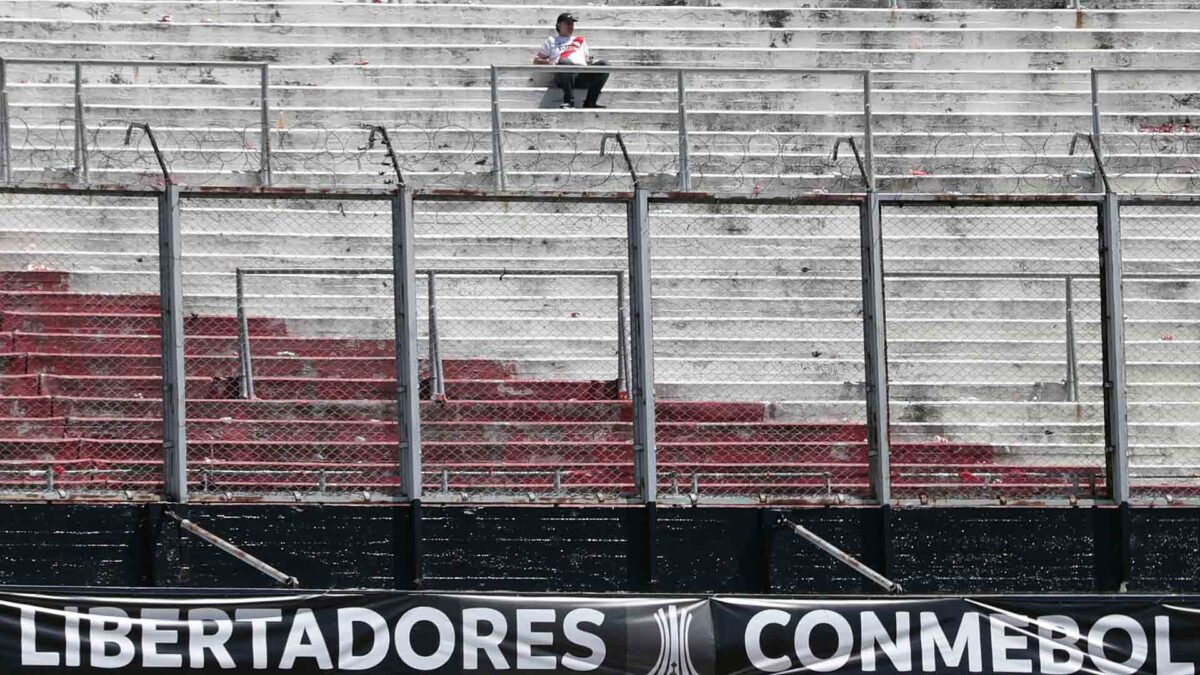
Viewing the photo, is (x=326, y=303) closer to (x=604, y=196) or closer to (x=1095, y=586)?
(x=604, y=196)

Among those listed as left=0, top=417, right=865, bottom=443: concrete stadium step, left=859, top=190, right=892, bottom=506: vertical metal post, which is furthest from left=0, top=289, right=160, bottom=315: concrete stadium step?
left=859, top=190, right=892, bottom=506: vertical metal post

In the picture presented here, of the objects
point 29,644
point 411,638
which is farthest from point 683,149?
Result: point 29,644

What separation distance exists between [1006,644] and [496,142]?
652 centimetres

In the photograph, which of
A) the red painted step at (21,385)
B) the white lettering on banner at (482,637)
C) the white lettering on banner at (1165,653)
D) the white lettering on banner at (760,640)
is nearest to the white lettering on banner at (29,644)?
the red painted step at (21,385)

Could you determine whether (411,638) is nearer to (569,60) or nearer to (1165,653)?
(1165,653)

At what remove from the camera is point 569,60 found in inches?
743

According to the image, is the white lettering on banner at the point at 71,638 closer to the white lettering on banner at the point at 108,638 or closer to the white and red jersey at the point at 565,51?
the white lettering on banner at the point at 108,638

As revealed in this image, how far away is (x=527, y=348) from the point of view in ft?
46.6

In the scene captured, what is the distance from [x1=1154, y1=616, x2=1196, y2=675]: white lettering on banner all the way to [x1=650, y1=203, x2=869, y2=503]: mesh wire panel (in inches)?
76.7

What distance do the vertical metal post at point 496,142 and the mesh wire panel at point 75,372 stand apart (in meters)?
3.65

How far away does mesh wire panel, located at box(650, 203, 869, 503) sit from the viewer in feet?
44.8

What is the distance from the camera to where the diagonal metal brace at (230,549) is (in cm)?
1298

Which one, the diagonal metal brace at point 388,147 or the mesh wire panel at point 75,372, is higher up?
the diagonal metal brace at point 388,147

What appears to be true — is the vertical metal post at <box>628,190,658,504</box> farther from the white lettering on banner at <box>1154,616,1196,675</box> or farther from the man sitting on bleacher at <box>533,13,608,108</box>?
the man sitting on bleacher at <box>533,13,608,108</box>
